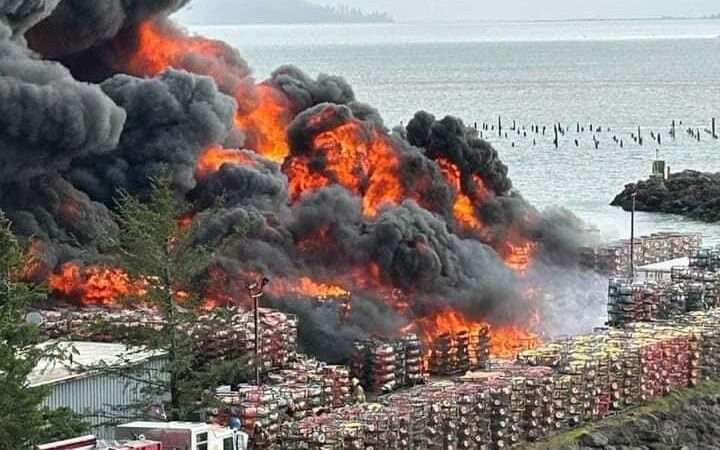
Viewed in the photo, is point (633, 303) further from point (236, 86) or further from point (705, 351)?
point (236, 86)

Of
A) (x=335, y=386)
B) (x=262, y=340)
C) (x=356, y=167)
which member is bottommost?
(x=335, y=386)

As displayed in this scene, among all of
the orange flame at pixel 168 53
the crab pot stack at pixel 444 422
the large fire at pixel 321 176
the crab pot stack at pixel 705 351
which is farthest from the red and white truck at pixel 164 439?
the orange flame at pixel 168 53

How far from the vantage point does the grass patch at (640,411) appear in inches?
1720

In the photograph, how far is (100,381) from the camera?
40.8 metres

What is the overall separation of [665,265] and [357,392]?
22316mm

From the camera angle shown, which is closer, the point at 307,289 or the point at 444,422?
the point at 444,422

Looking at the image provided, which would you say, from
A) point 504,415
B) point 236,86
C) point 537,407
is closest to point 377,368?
point 537,407

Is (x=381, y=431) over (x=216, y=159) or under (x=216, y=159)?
under

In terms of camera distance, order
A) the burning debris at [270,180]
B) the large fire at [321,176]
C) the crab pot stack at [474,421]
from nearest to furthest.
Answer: the crab pot stack at [474,421] < the large fire at [321,176] < the burning debris at [270,180]

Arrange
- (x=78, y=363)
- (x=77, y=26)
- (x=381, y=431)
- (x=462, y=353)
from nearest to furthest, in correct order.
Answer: (x=381, y=431) → (x=78, y=363) → (x=462, y=353) → (x=77, y=26)

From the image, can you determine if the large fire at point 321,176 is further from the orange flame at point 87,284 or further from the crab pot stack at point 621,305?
the crab pot stack at point 621,305

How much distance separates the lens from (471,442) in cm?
4228

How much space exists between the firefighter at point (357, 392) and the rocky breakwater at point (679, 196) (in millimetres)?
57232

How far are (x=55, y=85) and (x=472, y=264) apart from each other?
14060mm
